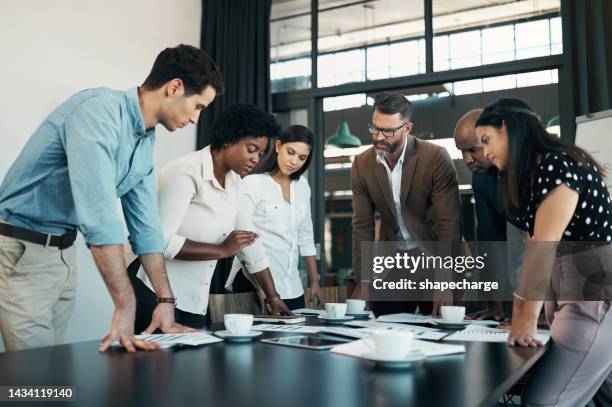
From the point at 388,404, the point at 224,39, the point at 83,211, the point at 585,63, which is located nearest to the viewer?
the point at 388,404

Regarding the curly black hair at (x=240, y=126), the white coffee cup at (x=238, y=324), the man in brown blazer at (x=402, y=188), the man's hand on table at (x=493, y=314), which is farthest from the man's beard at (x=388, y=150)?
the white coffee cup at (x=238, y=324)

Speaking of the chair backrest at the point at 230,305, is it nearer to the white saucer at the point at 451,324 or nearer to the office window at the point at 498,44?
the white saucer at the point at 451,324

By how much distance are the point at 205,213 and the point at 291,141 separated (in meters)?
0.75

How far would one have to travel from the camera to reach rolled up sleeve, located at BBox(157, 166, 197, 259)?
2.17m

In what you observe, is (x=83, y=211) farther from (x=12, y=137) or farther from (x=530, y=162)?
(x=12, y=137)

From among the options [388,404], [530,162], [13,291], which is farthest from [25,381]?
[530,162]

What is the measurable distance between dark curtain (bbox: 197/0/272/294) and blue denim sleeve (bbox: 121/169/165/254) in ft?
9.72

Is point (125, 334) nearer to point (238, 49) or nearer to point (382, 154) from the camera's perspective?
point (382, 154)

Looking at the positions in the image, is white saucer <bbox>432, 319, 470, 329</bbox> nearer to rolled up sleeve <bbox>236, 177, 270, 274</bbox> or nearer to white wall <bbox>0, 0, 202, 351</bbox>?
rolled up sleeve <bbox>236, 177, 270, 274</bbox>

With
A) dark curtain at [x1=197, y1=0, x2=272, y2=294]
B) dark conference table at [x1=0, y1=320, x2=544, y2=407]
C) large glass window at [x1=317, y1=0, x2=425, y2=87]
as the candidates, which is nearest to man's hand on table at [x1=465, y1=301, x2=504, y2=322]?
dark conference table at [x1=0, y1=320, x2=544, y2=407]

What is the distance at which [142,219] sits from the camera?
6.19 feet

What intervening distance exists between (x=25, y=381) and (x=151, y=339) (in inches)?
20.3

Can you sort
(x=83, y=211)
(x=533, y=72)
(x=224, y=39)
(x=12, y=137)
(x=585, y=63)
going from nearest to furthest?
(x=83, y=211) → (x=12, y=137) → (x=585, y=63) → (x=533, y=72) → (x=224, y=39)

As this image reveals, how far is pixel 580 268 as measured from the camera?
1716 millimetres
